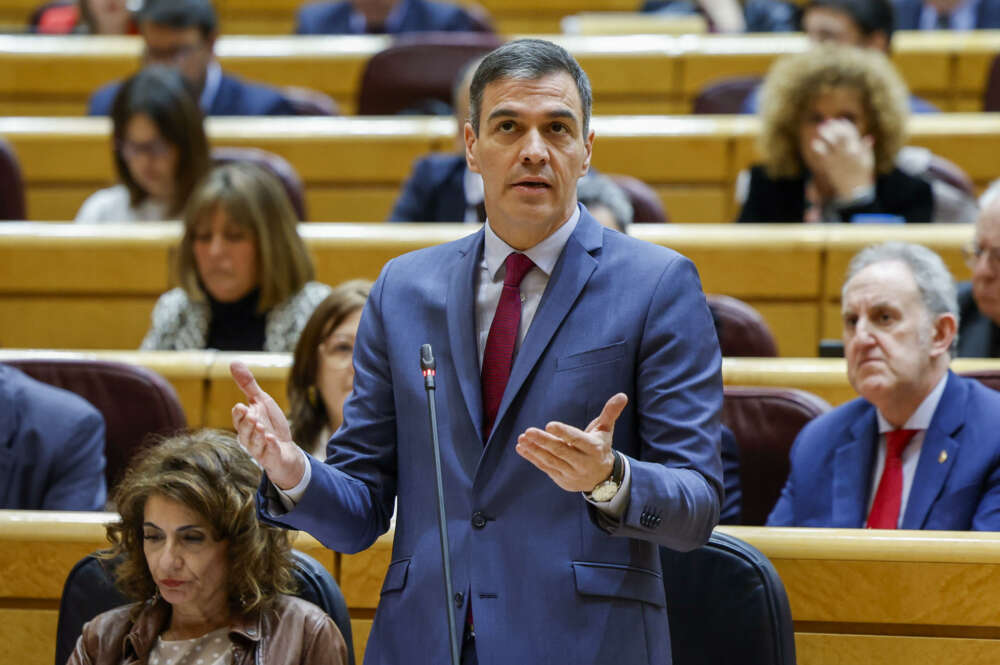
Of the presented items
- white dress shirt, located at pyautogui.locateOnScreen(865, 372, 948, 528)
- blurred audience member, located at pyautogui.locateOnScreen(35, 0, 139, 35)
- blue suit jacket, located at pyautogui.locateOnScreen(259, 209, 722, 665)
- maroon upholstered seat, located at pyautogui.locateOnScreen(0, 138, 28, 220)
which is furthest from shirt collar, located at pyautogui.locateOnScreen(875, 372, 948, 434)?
blurred audience member, located at pyautogui.locateOnScreen(35, 0, 139, 35)

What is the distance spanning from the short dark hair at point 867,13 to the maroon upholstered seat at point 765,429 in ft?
3.76

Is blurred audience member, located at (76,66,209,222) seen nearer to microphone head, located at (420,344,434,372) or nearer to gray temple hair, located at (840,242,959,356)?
gray temple hair, located at (840,242,959,356)

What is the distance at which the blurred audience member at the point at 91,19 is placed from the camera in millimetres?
3273

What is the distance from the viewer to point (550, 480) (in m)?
0.80

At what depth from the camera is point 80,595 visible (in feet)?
3.71

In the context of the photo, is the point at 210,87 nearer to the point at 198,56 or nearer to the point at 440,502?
the point at 198,56

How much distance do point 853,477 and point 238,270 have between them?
85cm

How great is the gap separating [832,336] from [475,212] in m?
0.56

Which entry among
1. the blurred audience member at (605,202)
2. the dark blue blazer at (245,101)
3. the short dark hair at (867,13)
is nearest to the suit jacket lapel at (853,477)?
the blurred audience member at (605,202)

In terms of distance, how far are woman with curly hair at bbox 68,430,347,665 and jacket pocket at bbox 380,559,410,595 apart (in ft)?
0.78

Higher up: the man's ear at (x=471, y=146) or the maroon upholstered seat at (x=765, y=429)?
the man's ear at (x=471, y=146)

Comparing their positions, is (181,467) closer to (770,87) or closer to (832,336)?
(832,336)

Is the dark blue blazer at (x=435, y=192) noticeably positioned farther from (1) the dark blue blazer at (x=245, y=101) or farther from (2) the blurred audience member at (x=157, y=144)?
(1) the dark blue blazer at (x=245, y=101)

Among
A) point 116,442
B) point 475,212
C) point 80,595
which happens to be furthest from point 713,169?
point 80,595
